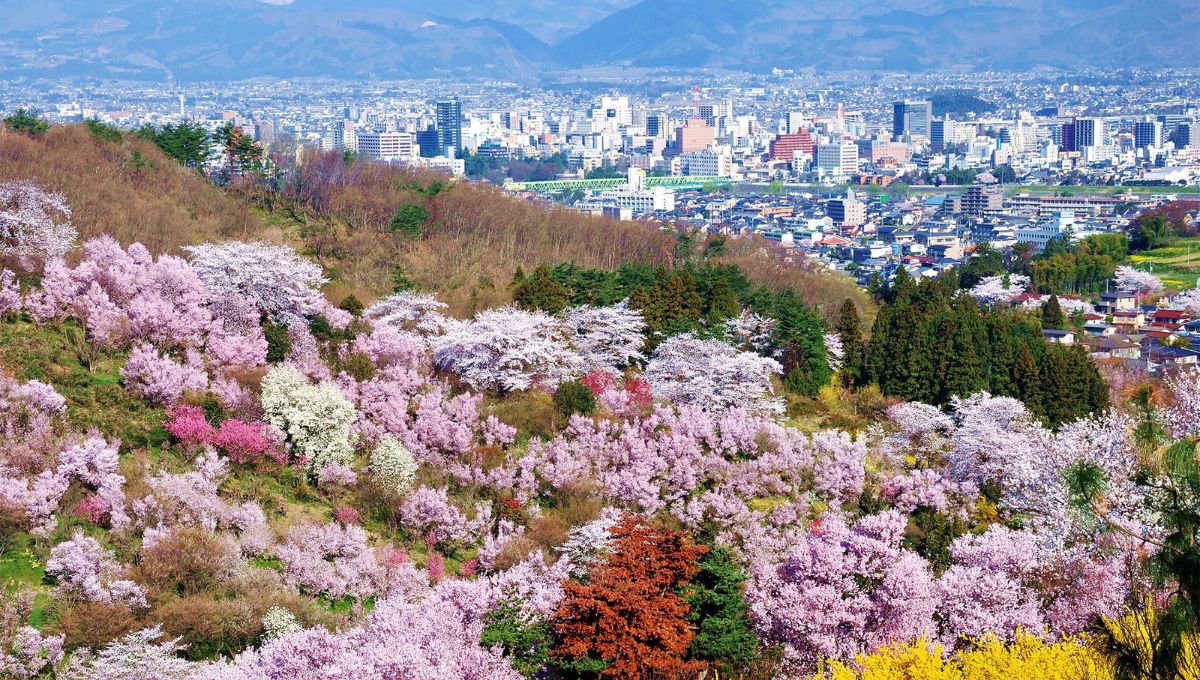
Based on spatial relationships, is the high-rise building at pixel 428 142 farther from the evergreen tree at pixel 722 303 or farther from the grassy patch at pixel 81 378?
the grassy patch at pixel 81 378

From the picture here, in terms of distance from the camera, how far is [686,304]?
2198cm

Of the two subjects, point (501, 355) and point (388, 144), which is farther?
point (388, 144)

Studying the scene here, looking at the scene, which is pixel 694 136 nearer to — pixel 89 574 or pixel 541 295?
pixel 541 295

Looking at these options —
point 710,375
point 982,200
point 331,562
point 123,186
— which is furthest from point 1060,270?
point 982,200

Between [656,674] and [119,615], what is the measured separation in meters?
4.51

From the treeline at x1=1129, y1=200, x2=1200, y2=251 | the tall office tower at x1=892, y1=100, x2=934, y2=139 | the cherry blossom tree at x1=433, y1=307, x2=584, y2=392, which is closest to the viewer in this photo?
the cherry blossom tree at x1=433, y1=307, x2=584, y2=392

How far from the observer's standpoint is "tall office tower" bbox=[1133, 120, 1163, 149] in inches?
4680

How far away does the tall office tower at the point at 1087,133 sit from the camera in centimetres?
11744

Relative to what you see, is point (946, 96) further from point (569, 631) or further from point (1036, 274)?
point (569, 631)

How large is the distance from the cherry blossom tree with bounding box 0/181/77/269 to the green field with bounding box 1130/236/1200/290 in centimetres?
3024

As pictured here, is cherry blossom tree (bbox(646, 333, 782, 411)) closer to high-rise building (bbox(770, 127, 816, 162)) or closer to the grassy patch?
the grassy patch

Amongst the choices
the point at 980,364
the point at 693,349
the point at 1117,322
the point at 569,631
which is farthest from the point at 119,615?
the point at 1117,322

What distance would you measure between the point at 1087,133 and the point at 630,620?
11654 centimetres

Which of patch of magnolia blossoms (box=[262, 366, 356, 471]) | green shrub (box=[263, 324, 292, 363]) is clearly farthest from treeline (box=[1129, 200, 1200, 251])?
patch of magnolia blossoms (box=[262, 366, 356, 471])
